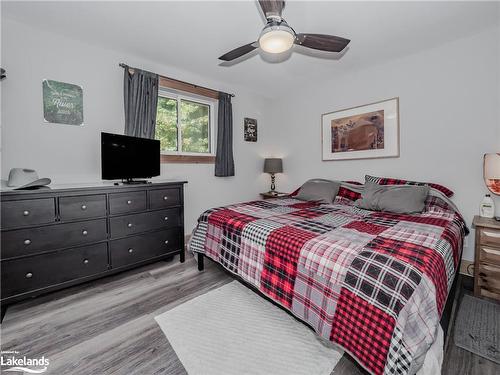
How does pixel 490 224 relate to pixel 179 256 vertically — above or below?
above

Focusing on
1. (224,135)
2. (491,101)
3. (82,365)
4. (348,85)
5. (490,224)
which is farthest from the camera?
(224,135)

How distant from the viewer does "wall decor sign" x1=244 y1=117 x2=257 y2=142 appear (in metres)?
4.04

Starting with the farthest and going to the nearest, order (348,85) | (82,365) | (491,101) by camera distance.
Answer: (348,85)
(491,101)
(82,365)

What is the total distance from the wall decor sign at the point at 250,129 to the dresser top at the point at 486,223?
3.12m

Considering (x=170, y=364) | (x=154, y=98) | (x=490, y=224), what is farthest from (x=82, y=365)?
(x=490, y=224)

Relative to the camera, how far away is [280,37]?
5.49ft

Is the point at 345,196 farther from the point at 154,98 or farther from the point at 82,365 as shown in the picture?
the point at 82,365

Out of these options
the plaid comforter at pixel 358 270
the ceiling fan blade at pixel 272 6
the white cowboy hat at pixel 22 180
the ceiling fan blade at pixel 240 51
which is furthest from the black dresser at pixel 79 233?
the ceiling fan blade at pixel 272 6

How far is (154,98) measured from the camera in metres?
2.86

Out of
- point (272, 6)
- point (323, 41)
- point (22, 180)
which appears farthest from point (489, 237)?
point (22, 180)

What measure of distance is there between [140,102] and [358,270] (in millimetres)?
2855

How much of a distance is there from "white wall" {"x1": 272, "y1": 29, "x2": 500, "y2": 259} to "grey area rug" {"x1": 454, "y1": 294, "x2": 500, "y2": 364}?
0.80m

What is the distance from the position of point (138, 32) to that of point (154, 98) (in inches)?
28.8

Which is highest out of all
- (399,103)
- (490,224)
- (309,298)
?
(399,103)
